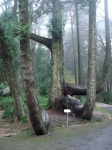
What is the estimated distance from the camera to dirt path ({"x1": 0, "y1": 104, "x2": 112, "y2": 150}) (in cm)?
762

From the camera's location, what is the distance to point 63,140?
27.9 feet

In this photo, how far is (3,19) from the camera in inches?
455

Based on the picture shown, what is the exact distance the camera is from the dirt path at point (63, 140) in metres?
7.62

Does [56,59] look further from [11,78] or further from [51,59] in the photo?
[11,78]

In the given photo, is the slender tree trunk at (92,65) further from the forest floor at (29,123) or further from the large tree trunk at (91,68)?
the forest floor at (29,123)

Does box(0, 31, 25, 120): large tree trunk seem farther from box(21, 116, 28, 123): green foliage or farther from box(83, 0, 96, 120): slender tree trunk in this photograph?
box(83, 0, 96, 120): slender tree trunk

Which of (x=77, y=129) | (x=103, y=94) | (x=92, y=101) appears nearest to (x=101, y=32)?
(x=103, y=94)

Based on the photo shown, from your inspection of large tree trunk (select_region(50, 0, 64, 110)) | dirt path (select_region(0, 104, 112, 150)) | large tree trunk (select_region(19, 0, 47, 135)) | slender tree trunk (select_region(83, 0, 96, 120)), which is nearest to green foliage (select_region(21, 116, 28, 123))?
dirt path (select_region(0, 104, 112, 150))

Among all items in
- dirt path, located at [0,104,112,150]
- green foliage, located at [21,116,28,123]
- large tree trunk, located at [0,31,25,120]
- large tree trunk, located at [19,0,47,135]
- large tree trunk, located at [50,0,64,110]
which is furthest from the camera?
large tree trunk, located at [50,0,64,110]

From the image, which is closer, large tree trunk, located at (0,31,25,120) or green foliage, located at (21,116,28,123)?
green foliage, located at (21,116,28,123)

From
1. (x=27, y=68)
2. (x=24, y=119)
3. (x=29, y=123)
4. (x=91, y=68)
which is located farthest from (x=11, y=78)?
(x=91, y=68)

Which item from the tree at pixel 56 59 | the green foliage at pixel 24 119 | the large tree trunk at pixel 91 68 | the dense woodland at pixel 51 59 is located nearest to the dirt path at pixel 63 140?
the dense woodland at pixel 51 59

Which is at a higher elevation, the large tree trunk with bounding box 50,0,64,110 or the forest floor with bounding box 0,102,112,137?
the large tree trunk with bounding box 50,0,64,110

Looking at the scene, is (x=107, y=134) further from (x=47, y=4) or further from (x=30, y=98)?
(x=47, y=4)
